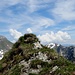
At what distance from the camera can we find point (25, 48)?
26.5m

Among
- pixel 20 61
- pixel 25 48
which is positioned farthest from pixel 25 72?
pixel 25 48

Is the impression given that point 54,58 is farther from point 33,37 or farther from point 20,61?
point 33,37

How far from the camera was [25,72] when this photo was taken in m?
21.7

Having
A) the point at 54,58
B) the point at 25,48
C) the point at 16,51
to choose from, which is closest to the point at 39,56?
the point at 54,58

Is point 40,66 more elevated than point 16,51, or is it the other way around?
point 16,51

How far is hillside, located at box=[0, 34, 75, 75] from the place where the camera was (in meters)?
19.9

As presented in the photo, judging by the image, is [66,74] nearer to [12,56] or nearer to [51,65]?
[51,65]

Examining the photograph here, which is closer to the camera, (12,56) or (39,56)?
(39,56)

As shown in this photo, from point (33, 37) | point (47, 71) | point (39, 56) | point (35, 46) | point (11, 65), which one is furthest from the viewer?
point (33, 37)

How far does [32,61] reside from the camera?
2288 cm

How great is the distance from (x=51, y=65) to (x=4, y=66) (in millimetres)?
7566

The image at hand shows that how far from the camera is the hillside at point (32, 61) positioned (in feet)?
65.4

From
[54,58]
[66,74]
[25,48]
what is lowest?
[66,74]

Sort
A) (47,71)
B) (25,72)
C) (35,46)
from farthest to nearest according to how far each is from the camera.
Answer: (35,46)
(25,72)
(47,71)
